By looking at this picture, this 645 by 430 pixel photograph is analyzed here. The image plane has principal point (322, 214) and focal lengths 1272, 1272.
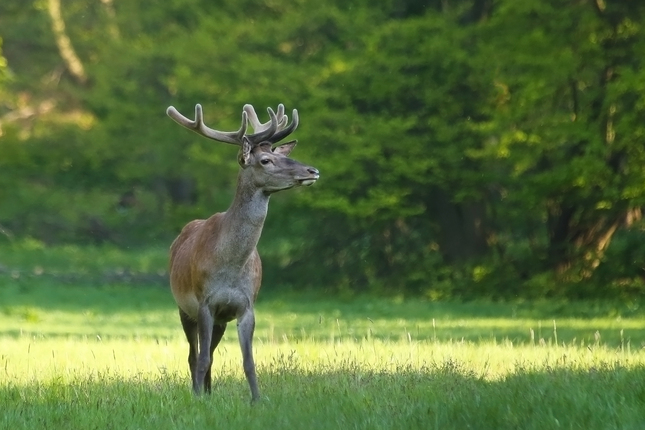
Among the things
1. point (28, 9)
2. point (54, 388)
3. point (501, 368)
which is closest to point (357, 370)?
point (501, 368)

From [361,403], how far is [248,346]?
4.80 ft

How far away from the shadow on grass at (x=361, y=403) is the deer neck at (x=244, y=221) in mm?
1053

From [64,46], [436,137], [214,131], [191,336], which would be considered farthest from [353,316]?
[64,46]

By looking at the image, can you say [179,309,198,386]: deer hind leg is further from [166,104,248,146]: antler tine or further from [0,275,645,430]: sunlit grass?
[166,104,248,146]: antler tine

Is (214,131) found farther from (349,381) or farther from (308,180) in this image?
→ (349,381)

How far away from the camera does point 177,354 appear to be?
1232 centimetres

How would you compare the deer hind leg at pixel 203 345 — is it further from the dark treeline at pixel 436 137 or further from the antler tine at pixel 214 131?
the dark treeline at pixel 436 137

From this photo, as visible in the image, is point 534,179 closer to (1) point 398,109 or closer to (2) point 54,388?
(1) point 398,109

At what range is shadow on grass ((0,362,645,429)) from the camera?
7.21 meters

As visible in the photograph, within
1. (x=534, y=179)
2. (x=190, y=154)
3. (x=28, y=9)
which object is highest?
(x=28, y=9)

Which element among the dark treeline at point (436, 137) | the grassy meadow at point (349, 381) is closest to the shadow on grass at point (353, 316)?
the grassy meadow at point (349, 381)

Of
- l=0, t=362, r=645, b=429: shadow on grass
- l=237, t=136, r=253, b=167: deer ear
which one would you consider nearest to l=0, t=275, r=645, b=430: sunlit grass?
l=0, t=362, r=645, b=429: shadow on grass

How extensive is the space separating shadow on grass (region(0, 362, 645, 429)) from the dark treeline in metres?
12.1

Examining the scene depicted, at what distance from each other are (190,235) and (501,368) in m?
2.75
